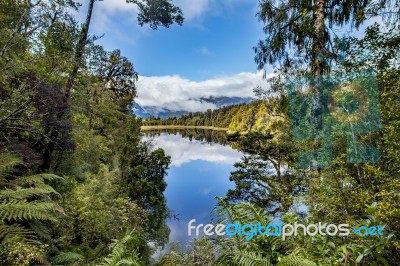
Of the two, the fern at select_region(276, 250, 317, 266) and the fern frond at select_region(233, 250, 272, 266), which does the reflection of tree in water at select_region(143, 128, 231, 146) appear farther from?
the fern at select_region(276, 250, 317, 266)

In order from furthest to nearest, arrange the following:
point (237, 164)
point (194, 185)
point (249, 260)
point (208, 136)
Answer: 1. point (208, 136)
2. point (194, 185)
3. point (237, 164)
4. point (249, 260)

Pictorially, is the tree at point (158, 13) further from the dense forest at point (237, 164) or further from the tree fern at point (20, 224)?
the tree fern at point (20, 224)

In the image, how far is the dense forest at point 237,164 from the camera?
9.98 ft

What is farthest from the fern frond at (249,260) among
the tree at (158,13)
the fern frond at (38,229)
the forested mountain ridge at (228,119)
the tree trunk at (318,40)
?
the forested mountain ridge at (228,119)

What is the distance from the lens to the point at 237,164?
500 inches

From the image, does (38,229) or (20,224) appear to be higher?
(20,224)

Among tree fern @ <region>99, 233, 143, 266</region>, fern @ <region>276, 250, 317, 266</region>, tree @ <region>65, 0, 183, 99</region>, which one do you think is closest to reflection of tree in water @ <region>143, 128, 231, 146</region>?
tree @ <region>65, 0, 183, 99</region>

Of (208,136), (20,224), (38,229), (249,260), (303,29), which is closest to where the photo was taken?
(249,260)

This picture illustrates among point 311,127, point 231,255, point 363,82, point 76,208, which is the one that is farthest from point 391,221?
point 76,208

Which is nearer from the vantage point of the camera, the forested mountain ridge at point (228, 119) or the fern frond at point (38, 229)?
the fern frond at point (38, 229)

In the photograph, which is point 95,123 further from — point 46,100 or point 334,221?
point 334,221

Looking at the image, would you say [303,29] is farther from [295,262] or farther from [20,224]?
[20,224]

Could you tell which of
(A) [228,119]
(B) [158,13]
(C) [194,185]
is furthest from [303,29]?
(A) [228,119]

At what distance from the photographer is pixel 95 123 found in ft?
52.8
